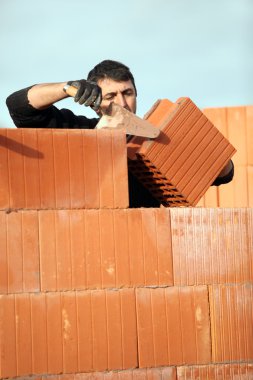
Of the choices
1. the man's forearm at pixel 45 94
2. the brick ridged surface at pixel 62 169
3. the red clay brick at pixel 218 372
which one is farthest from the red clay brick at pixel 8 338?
the man's forearm at pixel 45 94

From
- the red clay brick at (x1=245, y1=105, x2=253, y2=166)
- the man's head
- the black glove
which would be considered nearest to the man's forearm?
the black glove

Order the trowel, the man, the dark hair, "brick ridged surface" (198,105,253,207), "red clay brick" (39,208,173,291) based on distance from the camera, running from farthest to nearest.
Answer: "brick ridged surface" (198,105,253,207) < the dark hair < the trowel < the man < "red clay brick" (39,208,173,291)

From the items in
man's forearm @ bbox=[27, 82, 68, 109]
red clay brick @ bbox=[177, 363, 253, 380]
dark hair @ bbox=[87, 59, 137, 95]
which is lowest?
red clay brick @ bbox=[177, 363, 253, 380]

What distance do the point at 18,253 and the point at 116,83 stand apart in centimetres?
177

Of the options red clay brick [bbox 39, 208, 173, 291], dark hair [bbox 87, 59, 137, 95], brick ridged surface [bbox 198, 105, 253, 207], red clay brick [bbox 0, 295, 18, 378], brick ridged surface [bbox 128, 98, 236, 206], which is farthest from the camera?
brick ridged surface [bbox 198, 105, 253, 207]

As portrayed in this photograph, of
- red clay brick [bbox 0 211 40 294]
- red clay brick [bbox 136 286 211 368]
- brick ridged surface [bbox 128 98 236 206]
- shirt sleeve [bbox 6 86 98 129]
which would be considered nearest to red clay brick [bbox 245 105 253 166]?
shirt sleeve [bbox 6 86 98 129]

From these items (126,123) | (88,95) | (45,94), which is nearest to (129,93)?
(45,94)

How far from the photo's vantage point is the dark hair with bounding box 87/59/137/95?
527 cm

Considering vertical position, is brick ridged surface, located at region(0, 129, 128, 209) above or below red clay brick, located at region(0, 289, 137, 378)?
above

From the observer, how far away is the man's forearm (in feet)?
13.7

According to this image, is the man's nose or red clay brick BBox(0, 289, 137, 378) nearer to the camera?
red clay brick BBox(0, 289, 137, 378)

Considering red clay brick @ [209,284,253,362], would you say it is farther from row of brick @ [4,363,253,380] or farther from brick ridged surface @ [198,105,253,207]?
brick ridged surface @ [198,105,253,207]

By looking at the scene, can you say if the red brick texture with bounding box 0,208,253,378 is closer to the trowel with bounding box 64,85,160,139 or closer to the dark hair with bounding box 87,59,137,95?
the trowel with bounding box 64,85,160,139

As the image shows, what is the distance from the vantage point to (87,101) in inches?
156
